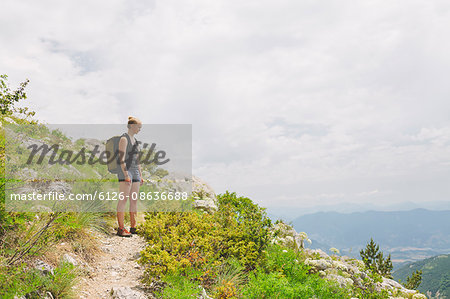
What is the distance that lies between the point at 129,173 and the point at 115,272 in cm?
270

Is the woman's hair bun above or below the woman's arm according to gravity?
above

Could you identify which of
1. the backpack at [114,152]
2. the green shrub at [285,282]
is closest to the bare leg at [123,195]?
the backpack at [114,152]

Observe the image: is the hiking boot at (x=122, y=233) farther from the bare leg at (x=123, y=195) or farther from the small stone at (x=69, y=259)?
the small stone at (x=69, y=259)

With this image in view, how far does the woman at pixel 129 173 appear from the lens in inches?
298

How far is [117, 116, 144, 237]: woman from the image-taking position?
298 inches

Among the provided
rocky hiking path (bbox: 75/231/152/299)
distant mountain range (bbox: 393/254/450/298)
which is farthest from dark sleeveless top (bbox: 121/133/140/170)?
distant mountain range (bbox: 393/254/450/298)

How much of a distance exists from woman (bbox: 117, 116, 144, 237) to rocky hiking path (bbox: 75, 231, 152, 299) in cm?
49

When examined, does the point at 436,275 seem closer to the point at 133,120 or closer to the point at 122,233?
the point at 122,233

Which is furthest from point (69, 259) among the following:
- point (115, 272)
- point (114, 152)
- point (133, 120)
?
point (133, 120)

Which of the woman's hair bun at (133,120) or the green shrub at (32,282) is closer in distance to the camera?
the green shrub at (32,282)

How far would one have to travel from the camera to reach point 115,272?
5965 millimetres

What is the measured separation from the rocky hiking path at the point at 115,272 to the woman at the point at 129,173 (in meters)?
0.49

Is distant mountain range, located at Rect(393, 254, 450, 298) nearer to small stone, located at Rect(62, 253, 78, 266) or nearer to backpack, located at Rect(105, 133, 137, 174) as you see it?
backpack, located at Rect(105, 133, 137, 174)

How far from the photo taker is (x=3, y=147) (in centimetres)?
568
